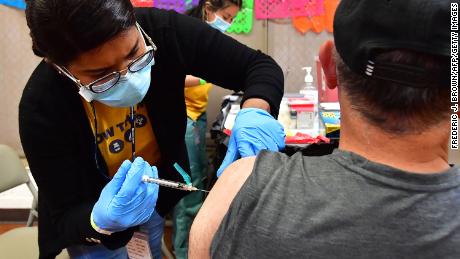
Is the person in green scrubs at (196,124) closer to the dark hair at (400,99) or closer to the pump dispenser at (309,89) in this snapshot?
the pump dispenser at (309,89)

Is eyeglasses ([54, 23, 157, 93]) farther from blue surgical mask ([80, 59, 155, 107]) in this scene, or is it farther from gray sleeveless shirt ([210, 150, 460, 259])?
gray sleeveless shirt ([210, 150, 460, 259])

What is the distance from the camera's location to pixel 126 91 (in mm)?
1059

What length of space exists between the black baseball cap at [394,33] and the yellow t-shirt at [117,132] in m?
0.79

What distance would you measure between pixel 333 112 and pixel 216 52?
1102 millimetres

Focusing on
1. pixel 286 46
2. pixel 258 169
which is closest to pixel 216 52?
pixel 258 169

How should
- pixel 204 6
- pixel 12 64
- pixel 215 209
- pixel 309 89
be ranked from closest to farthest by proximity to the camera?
pixel 215 209, pixel 204 6, pixel 309 89, pixel 12 64

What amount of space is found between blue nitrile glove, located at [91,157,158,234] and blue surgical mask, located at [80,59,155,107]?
0.16 m

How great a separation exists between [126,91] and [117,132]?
0.58ft

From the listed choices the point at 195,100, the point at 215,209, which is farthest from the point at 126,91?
the point at 195,100

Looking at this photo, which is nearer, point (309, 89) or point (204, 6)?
point (204, 6)

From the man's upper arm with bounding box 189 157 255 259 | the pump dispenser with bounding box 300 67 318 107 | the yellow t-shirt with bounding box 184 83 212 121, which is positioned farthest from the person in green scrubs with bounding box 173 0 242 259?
the man's upper arm with bounding box 189 157 255 259

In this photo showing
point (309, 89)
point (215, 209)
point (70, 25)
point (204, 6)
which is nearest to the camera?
point (215, 209)

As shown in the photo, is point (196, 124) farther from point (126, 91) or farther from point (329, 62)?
point (329, 62)

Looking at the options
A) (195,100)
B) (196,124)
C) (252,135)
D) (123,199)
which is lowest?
(196,124)
